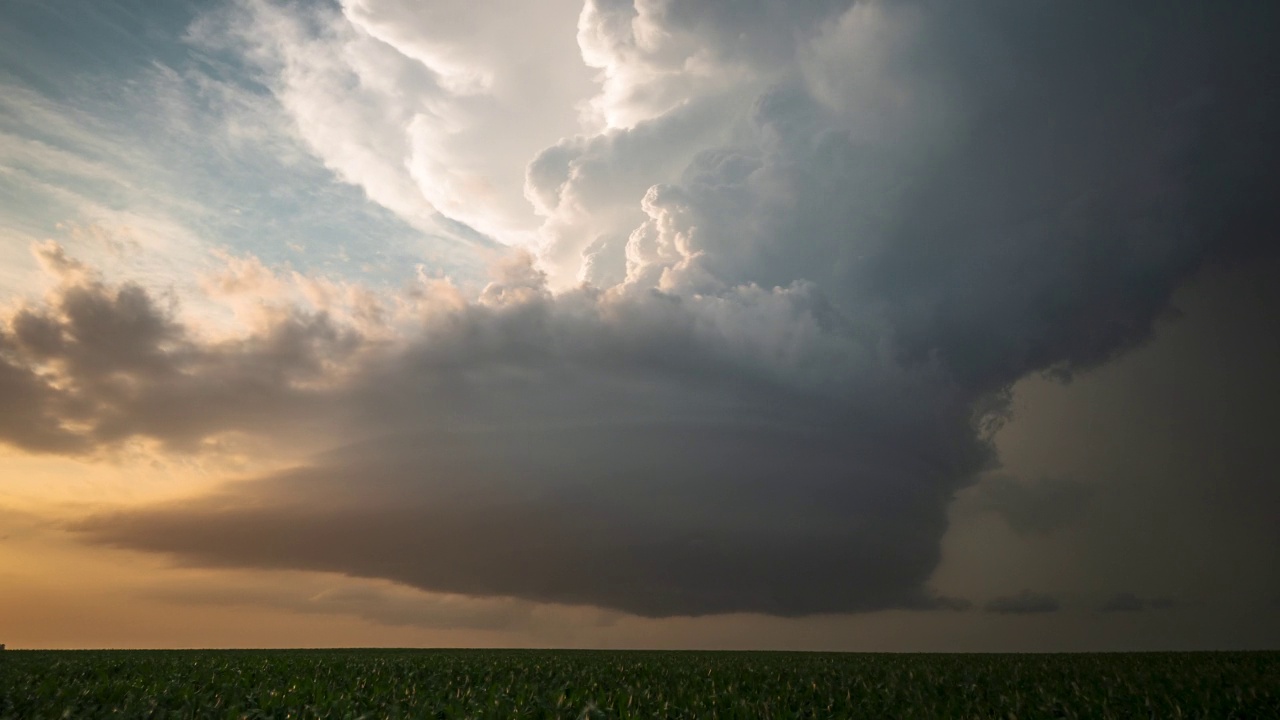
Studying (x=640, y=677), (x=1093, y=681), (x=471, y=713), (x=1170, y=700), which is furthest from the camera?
(x=640, y=677)

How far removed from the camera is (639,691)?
2262 cm

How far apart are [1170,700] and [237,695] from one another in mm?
26402

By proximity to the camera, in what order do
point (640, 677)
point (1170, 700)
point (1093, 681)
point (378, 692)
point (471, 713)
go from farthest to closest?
1. point (640, 677)
2. point (1093, 681)
3. point (378, 692)
4. point (1170, 700)
5. point (471, 713)

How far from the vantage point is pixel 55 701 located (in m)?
20.5

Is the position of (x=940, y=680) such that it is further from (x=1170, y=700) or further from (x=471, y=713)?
(x=471, y=713)

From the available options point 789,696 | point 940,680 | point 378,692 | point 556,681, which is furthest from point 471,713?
point 940,680

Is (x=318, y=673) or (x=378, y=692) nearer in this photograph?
(x=378, y=692)

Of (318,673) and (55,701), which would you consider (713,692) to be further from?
(55,701)

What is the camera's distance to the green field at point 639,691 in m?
19.4

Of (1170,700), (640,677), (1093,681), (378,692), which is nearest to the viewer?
(1170,700)

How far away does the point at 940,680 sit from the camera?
25844mm

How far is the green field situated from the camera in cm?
1938

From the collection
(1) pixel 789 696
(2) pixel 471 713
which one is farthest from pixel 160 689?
(1) pixel 789 696

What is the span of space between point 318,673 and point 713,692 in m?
15.8
